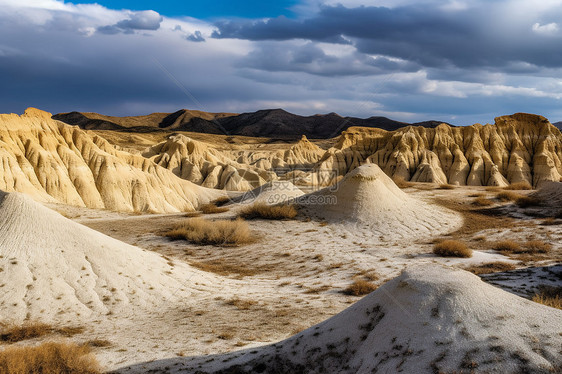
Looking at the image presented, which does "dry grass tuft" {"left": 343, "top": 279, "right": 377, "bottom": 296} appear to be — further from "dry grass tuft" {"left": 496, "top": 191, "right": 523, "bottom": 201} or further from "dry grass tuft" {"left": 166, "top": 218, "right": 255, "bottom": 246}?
"dry grass tuft" {"left": 496, "top": 191, "right": 523, "bottom": 201}

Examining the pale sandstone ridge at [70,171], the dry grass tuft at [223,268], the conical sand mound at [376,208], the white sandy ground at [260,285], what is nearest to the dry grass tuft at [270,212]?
the white sandy ground at [260,285]

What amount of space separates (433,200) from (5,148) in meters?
28.3

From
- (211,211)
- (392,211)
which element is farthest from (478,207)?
(211,211)

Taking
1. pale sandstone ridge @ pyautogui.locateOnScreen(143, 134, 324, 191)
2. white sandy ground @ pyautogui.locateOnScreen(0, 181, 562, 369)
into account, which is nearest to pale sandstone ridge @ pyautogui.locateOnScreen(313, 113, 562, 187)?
pale sandstone ridge @ pyautogui.locateOnScreen(143, 134, 324, 191)

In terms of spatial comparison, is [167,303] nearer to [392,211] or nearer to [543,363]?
[543,363]

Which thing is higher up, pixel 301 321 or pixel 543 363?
pixel 543 363

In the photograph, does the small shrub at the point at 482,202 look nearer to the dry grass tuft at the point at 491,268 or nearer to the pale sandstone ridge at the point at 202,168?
the dry grass tuft at the point at 491,268

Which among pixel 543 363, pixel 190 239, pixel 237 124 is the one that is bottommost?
pixel 190 239

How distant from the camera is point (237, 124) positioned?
192 m

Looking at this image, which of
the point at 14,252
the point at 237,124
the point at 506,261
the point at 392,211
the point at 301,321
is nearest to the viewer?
the point at 301,321

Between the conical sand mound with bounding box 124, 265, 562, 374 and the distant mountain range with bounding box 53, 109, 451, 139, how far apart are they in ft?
531

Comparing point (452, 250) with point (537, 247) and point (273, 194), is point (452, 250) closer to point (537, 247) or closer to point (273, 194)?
point (537, 247)

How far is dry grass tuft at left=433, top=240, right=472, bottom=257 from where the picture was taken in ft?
35.9

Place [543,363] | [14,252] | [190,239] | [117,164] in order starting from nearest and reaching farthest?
[543,363] → [14,252] → [190,239] → [117,164]
